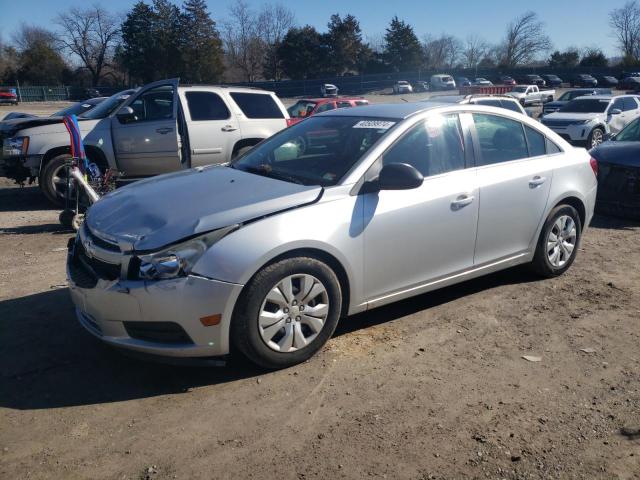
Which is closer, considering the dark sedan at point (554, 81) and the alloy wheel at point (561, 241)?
the alloy wheel at point (561, 241)

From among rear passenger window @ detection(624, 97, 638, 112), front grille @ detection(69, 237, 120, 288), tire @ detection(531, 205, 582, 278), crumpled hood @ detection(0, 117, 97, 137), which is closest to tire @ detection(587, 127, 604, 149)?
rear passenger window @ detection(624, 97, 638, 112)

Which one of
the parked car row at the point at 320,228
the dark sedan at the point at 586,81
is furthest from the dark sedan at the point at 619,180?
the dark sedan at the point at 586,81

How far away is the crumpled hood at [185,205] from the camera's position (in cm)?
340

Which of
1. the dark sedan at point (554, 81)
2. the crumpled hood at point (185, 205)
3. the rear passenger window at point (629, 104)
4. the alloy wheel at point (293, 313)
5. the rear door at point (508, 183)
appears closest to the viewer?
the crumpled hood at point (185, 205)

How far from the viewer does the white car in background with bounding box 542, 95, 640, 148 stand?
667 inches

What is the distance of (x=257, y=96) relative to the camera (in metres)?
9.95

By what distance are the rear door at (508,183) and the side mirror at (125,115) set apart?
6.22m

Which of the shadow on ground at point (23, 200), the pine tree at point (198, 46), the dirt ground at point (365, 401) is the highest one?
the pine tree at point (198, 46)

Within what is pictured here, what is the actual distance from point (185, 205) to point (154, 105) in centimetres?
626

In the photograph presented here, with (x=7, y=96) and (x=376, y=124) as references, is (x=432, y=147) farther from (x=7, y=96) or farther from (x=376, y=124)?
(x=7, y=96)

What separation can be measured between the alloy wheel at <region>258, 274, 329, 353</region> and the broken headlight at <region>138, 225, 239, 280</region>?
1.66ft

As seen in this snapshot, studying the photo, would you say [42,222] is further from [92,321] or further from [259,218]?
[259,218]

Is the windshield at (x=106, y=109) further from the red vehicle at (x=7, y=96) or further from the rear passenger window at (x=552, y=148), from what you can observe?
the red vehicle at (x=7, y=96)

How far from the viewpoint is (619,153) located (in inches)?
325
